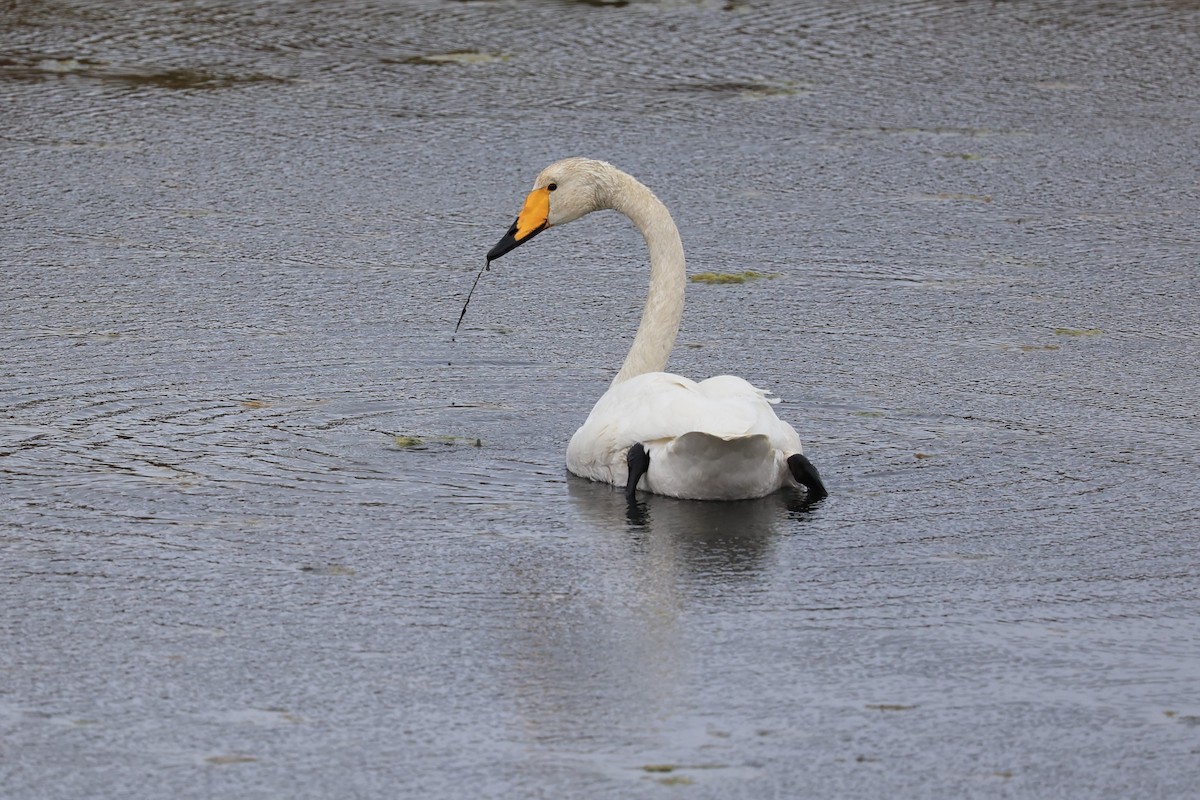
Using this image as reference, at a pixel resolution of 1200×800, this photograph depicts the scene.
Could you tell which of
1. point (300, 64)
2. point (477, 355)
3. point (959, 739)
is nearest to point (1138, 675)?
point (959, 739)

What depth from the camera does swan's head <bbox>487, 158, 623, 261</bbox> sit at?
24.2 feet

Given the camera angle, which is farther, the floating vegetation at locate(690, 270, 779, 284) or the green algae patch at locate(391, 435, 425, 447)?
the floating vegetation at locate(690, 270, 779, 284)

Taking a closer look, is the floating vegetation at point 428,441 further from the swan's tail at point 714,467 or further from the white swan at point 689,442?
the swan's tail at point 714,467

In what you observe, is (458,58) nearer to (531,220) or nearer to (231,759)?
(531,220)

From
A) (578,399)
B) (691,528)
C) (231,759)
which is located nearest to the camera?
(231,759)

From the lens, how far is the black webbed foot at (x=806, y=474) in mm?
6375

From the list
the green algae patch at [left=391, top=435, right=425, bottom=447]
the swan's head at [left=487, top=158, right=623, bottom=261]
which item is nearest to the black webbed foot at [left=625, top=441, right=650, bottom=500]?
the green algae patch at [left=391, top=435, right=425, bottom=447]

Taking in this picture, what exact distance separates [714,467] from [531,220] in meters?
1.50

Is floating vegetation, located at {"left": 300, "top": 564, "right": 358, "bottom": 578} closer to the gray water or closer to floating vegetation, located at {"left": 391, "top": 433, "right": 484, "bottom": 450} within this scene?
the gray water

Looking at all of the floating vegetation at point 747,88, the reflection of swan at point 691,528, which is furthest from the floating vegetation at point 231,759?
the floating vegetation at point 747,88

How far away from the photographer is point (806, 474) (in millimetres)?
6367

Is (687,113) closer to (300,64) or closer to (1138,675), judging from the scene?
(300,64)

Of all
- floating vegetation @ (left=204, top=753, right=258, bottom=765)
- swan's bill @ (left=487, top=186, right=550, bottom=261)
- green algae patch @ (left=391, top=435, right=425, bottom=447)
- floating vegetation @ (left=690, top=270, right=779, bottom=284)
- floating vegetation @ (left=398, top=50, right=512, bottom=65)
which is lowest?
green algae patch @ (left=391, top=435, right=425, bottom=447)

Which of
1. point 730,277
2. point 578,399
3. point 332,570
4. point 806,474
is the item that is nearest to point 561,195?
point 578,399
